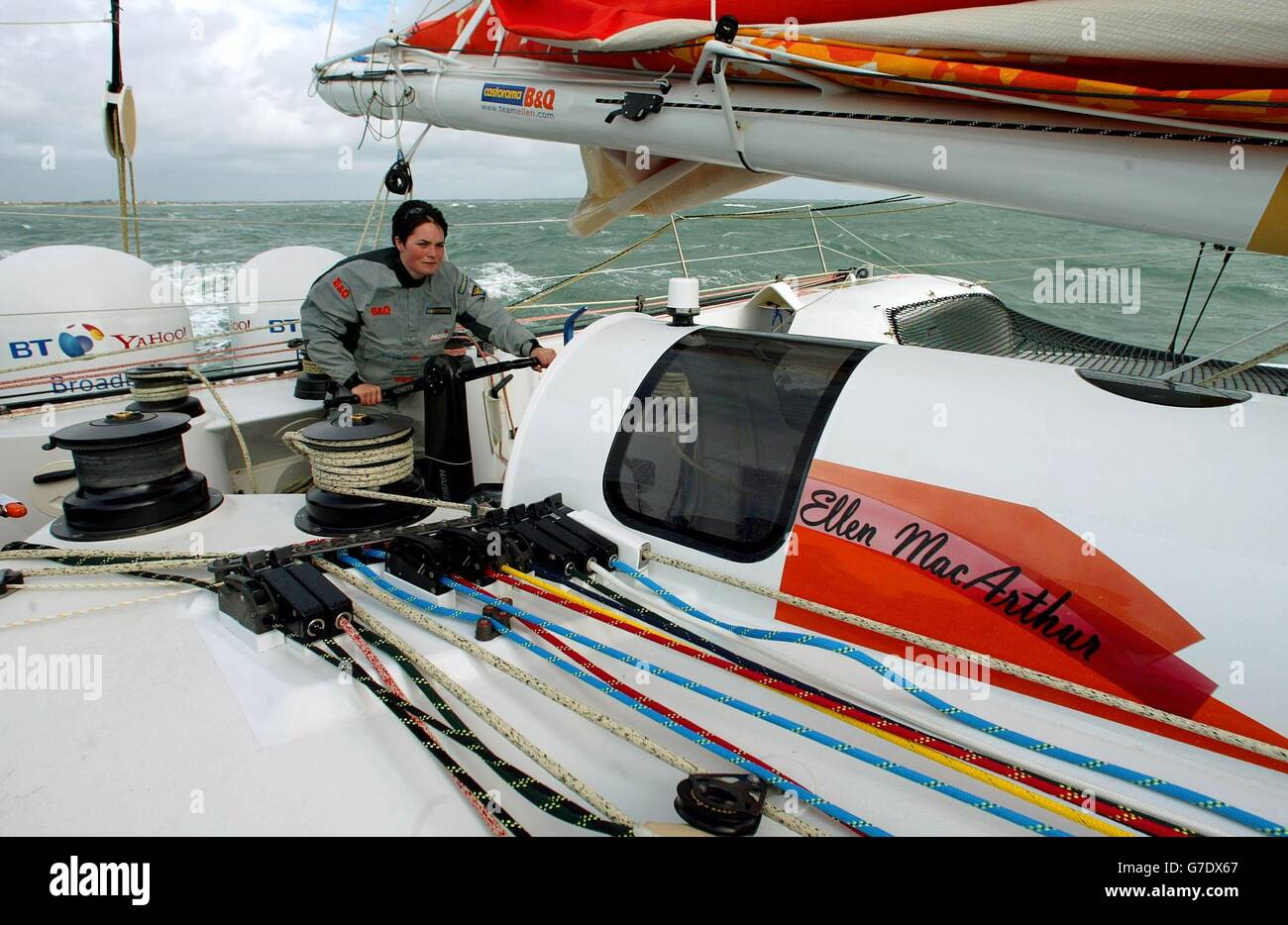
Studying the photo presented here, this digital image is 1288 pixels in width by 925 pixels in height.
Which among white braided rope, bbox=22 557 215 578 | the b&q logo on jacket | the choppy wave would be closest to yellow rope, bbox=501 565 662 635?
white braided rope, bbox=22 557 215 578

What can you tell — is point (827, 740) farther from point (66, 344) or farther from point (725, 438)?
point (66, 344)

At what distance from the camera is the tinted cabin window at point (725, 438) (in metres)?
1.80

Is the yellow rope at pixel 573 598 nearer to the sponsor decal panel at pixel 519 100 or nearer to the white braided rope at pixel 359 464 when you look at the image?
the white braided rope at pixel 359 464

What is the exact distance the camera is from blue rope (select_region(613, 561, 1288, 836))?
121 centimetres

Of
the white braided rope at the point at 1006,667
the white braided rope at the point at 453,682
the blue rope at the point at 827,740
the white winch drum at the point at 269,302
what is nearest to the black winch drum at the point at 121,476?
the white braided rope at the point at 453,682

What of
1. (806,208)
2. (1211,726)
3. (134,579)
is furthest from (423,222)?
(806,208)

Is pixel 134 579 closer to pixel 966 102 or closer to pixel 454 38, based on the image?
pixel 454 38

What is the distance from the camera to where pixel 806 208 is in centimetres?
579

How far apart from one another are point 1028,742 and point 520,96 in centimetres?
216
